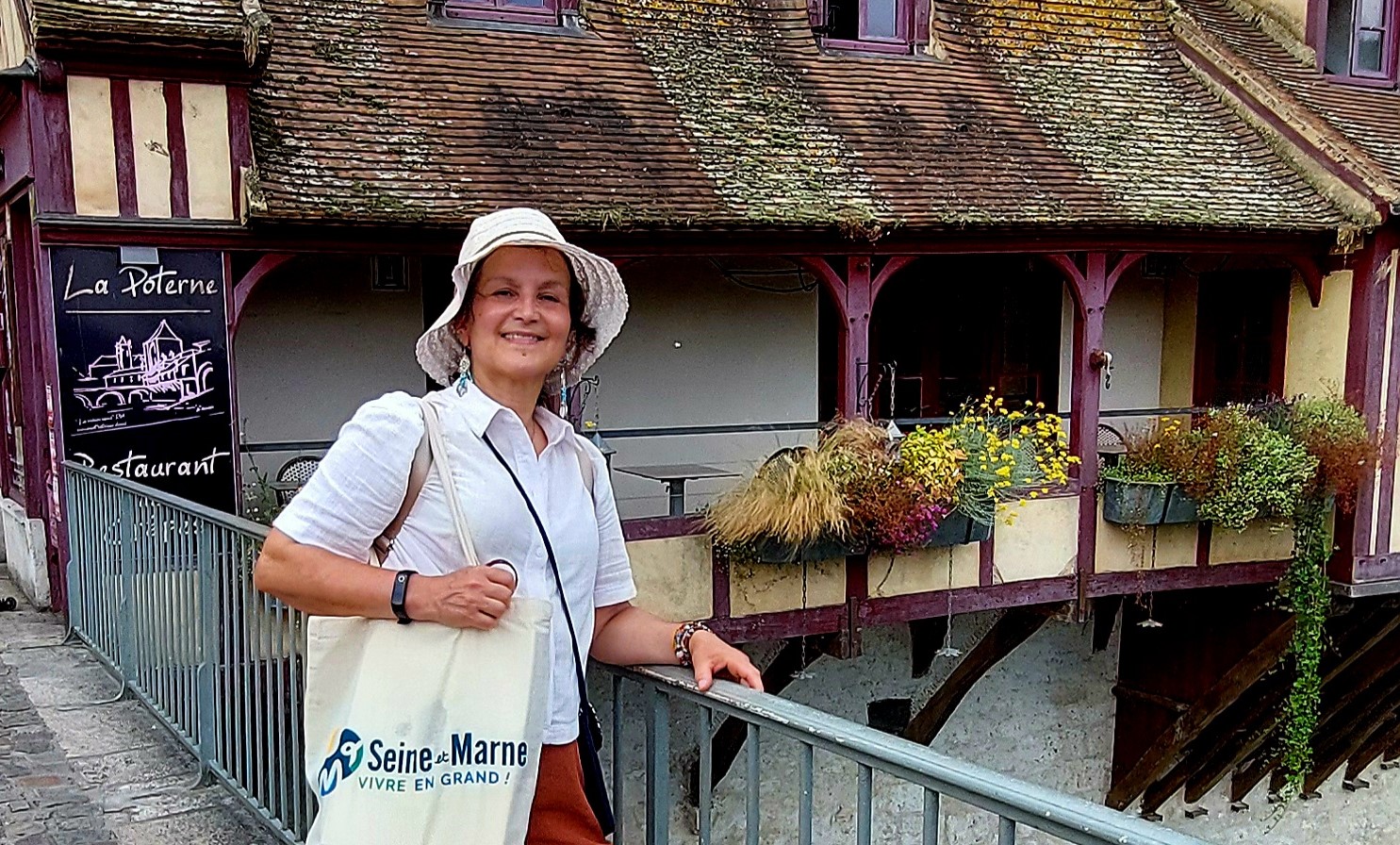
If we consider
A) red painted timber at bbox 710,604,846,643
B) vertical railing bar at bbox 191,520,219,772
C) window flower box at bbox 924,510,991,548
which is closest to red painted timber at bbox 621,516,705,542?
red painted timber at bbox 710,604,846,643

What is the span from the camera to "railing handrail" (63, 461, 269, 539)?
312cm

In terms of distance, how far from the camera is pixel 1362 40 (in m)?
10.7

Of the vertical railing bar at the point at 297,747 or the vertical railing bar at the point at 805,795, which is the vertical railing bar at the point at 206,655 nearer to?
the vertical railing bar at the point at 297,747

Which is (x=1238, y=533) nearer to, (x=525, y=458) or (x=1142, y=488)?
(x=1142, y=488)

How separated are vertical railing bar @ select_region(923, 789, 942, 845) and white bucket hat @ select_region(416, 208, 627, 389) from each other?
93 cm

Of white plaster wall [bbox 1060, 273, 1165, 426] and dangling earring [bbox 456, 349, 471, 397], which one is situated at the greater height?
dangling earring [bbox 456, 349, 471, 397]

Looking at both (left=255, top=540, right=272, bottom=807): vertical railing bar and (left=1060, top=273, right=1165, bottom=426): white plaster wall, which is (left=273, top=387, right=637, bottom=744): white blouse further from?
(left=1060, top=273, right=1165, bottom=426): white plaster wall

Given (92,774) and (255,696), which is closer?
(255,696)

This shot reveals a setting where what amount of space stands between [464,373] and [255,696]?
183 cm

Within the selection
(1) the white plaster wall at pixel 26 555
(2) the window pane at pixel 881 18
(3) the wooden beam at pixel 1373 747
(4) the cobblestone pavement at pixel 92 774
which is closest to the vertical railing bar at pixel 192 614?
(4) the cobblestone pavement at pixel 92 774

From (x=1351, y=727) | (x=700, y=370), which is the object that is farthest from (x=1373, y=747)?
(x=700, y=370)

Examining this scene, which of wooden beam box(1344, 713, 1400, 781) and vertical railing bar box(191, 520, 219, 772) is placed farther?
wooden beam box(1344, 713, 1400, 781)

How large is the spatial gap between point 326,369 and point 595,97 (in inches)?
108

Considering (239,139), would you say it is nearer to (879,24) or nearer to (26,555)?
(26,555)
